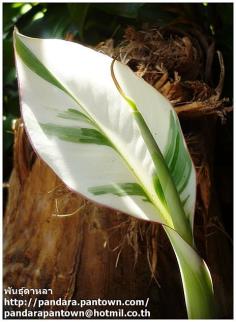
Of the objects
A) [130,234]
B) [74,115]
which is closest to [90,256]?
[130,234]

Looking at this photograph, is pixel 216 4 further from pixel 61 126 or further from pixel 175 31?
pixel 61 126

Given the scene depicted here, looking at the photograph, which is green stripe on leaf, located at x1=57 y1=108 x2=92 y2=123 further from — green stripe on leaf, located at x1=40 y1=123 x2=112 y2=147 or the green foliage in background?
the green foliage in background

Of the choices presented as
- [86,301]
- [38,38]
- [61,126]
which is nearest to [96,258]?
[86,301]

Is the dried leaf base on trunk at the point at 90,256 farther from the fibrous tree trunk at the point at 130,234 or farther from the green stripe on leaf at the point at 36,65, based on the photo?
the green stripe on leaf at the point at 36,65

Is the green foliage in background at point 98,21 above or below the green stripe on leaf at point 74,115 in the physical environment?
above

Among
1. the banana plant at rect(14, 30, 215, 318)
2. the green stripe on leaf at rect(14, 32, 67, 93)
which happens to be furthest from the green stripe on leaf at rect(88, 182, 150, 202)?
the green stripe on leaf at rect(14, 32, 67, 93)

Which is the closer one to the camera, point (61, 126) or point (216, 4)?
point (61, 126)

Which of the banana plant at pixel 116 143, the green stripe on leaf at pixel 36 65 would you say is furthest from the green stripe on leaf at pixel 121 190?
the green stripe on leaf at pixel 36 65
